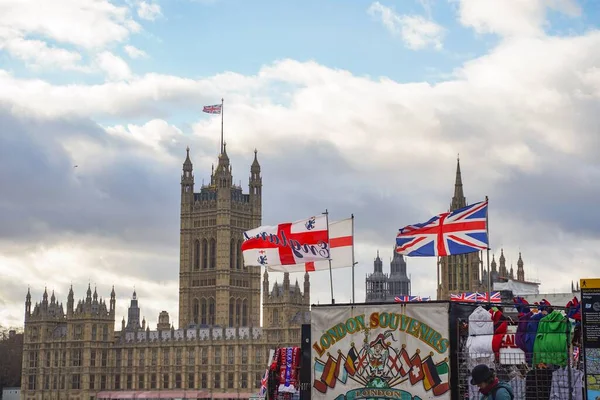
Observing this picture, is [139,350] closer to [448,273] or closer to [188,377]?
[188,377]

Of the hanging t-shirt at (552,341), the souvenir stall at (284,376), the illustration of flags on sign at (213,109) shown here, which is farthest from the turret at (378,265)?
the hanging t-shirt at (552,341)

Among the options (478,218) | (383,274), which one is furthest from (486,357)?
(383,274)

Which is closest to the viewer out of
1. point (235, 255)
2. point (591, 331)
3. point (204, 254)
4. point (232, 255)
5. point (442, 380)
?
point (591, 331)

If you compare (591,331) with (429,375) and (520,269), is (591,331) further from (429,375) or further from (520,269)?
(520,269)

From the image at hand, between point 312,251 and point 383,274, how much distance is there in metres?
147

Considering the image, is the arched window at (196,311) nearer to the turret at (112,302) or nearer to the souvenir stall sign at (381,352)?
the turret at (112,302)

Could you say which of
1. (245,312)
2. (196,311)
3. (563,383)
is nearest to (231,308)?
(245,312)

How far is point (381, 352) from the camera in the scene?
92.7 ft

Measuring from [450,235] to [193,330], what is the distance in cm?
10464

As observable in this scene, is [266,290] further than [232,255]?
No

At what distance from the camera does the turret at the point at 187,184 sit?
165 m

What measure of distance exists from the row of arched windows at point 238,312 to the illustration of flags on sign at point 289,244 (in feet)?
385

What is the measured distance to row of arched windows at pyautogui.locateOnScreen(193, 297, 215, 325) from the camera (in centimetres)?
15654

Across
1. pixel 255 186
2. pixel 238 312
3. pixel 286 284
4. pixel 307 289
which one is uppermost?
pixel 255 186
